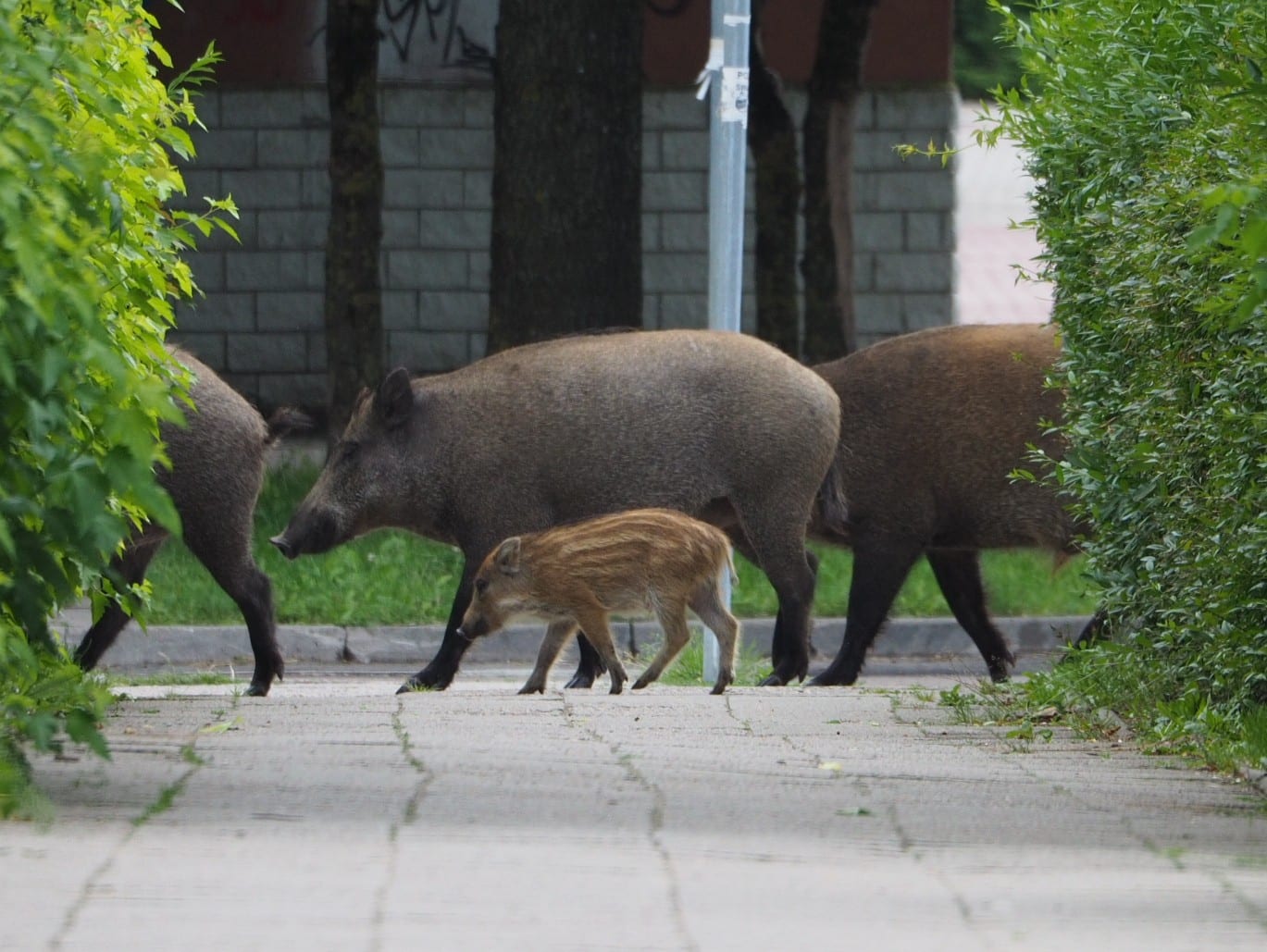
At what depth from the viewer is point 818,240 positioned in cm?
1596

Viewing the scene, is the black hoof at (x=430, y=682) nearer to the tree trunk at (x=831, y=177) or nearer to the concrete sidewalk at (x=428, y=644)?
the concrete sidewalk at (x=428, y=644)

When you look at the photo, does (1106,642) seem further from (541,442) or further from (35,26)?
(35,26)

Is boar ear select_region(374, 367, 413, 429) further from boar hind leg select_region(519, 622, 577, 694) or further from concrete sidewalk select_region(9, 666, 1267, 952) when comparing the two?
concrete sidewalk select_region(9, 666, 1267, 952)

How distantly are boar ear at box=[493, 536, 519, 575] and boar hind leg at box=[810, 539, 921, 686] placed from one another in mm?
1964

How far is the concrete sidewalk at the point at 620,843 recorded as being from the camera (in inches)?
137

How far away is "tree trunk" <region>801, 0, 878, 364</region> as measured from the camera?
1577 cm

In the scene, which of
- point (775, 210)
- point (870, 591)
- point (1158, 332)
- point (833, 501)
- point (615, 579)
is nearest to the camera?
point (1158, 332)

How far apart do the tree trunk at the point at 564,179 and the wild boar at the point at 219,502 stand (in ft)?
13.3

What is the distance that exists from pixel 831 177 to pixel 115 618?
861 centimetres

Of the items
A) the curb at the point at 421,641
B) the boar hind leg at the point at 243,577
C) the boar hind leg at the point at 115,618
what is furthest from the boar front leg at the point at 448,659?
the curb at the point at 421,641

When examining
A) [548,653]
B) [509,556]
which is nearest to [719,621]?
[548,653]

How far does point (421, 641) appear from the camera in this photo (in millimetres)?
11398

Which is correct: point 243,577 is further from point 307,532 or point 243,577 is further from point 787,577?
point 787,577

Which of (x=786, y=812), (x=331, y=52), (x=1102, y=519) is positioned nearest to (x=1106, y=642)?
(x=1102, y=519)
